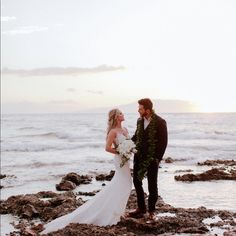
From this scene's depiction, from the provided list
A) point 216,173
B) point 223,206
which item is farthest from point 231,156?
point 223,206

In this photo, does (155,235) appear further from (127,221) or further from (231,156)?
(231,156)

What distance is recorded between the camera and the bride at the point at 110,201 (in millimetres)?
10578

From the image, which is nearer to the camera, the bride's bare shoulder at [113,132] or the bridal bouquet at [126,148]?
the bridal bouquet at [126,148]

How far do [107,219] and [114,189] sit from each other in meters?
0.72

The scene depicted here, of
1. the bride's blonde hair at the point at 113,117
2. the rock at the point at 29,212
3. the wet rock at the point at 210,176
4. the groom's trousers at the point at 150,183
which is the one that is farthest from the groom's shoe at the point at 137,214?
the wet rock at the point at 210,176

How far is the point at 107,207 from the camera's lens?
35.1ft

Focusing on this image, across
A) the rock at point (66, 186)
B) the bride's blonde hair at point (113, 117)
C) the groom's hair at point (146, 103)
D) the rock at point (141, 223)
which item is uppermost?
the groom's hair at point (146, 103)

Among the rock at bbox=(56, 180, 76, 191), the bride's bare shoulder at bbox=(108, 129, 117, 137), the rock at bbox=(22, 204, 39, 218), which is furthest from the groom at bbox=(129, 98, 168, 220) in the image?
the rock at bbox=(56, 180, 76, 191)

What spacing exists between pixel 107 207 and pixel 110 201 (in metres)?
0.16

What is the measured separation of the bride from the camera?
416 inches

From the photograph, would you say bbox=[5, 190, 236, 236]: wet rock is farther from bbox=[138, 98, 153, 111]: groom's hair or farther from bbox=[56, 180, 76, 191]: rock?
bbox=[56, 180, 76, 191]: rock

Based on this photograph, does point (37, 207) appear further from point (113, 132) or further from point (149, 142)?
point (149, 142)

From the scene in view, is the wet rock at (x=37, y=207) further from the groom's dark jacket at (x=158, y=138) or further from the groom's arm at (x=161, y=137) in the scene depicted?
the groom's arm at (x=161, y=137)

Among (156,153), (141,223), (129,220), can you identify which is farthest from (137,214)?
(156,153)
